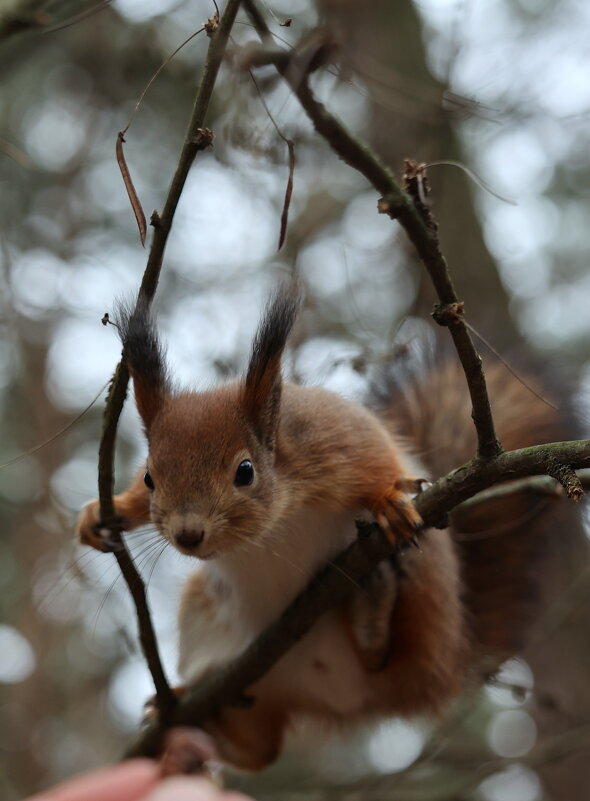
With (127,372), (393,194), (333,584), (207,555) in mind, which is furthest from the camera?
(333,584)

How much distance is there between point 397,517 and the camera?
2.12 m

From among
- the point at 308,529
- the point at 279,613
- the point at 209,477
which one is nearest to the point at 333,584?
the point at 308,529

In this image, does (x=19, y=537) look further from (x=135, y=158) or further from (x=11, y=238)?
(x=135, y=158)

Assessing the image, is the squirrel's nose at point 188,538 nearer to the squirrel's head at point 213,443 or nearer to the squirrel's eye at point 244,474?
the squirrel's head at point 213,443

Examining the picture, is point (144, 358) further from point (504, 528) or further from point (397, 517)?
point (504, 528)

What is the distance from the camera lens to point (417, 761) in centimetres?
311

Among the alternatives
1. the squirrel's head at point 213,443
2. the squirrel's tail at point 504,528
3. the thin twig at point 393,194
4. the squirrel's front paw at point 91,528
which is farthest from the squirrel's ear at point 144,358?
the squirrel's tail at point 504,528

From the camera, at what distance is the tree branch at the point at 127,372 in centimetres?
158

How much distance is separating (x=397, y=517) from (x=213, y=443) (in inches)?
18.8

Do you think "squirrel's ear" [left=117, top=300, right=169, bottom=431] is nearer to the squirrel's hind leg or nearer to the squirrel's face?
the squirrel's face

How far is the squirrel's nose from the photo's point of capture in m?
1.96

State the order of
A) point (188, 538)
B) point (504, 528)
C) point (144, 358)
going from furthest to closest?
point (504, 528) < point (144, 358) < point (188, 538)

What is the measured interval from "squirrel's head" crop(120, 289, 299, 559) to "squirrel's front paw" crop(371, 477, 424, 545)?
0.28 m

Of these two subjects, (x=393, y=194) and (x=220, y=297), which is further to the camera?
(x=220, y=297)
